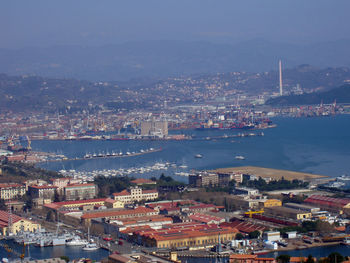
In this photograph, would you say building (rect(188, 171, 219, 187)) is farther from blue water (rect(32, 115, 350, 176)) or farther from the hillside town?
blue water (rect(32, 115, 350, 176))

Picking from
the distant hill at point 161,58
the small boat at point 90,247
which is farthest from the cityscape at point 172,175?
the distant hill at point 161,58

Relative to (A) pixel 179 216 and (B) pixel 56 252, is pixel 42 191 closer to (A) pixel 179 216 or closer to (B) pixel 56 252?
(A) pixel 179 216

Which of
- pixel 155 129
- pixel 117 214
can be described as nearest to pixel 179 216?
pixel 117 214

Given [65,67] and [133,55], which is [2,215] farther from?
[133,55]

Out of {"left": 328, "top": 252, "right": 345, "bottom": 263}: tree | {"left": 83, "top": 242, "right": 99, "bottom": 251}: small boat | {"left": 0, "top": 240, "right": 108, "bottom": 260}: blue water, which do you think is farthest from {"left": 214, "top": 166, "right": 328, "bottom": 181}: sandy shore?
{"left": 328, "top": 252, "right": 345, "bottom": 263}: tree

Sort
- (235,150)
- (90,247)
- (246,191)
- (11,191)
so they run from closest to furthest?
1. (90,247)
2. (246,191)
3. (11,191)
4. (235,150)

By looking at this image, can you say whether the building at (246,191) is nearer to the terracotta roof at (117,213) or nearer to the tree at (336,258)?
the terracotta roof at (117,213)
